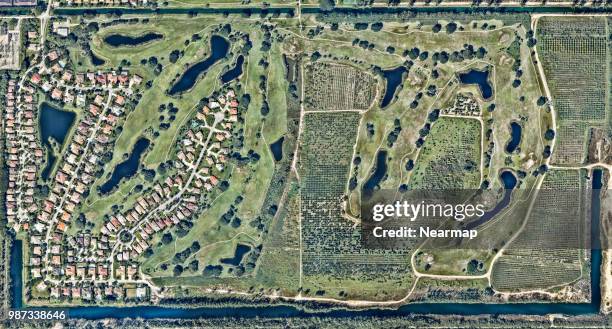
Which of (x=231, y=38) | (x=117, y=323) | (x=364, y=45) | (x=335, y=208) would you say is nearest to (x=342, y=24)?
(x=364, y=45)

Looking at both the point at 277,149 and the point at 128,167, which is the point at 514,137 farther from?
the point at 128,167

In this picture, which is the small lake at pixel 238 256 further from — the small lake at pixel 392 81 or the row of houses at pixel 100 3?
the row of houses at pixel 100 3

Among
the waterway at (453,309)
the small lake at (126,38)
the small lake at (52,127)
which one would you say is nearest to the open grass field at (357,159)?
the waterway at (453,309)

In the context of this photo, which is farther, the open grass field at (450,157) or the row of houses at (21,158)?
the row of houses at (21,158)

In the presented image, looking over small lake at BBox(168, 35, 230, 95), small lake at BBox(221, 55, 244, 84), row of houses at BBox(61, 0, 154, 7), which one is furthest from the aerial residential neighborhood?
row of houses at BBox(61, 0, 154, 7)

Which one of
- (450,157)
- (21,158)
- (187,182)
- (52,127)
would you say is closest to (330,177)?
(450,157)

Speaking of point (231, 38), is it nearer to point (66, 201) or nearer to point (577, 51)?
point (66, 201)
